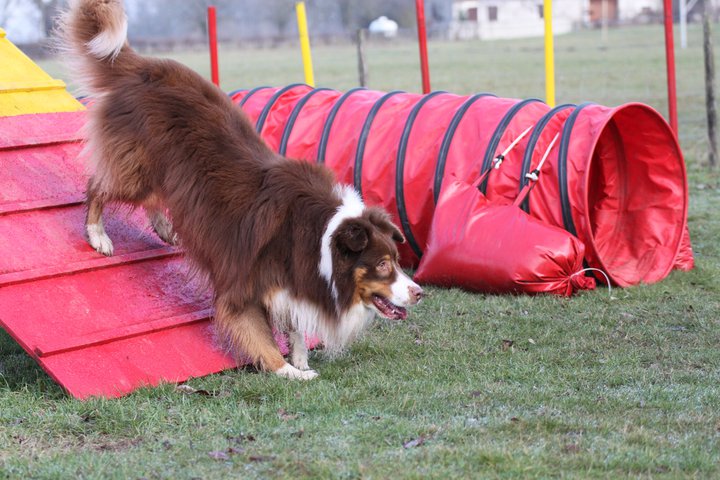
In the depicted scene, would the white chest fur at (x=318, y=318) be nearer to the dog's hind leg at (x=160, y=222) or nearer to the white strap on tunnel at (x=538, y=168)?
the dog's hind leg at (x=160, y=222)

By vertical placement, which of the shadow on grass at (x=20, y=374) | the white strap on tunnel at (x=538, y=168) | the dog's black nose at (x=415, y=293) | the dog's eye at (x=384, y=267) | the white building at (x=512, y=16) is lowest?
the shadow on grass at (x=20, y=374)

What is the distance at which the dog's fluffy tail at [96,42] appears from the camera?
5949 millimetres

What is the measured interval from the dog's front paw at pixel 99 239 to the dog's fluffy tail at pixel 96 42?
2.86 ft

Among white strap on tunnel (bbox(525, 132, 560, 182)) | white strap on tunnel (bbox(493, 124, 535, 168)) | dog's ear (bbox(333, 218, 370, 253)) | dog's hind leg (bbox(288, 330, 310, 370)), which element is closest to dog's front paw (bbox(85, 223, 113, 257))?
dog's hind leg (bbox(288, 330, 310, 370))

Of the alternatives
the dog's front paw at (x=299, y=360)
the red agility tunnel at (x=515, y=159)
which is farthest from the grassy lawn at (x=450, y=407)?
the red agility tunnel at (x=515, y=159)

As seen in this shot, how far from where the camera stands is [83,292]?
559 centimetres

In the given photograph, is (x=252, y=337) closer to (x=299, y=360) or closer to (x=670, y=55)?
(x=299, y=360)

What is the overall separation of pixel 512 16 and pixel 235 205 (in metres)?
80.8

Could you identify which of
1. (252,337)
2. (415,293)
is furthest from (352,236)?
(252,337)

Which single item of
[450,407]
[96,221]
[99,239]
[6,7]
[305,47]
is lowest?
[450,407]

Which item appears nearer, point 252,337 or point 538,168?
point 252,337

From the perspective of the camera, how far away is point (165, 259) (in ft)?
20.3

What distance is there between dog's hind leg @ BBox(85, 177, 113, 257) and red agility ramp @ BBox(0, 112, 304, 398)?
0.22ft

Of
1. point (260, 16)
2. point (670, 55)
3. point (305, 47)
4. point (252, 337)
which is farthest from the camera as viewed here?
point (260, 16)
